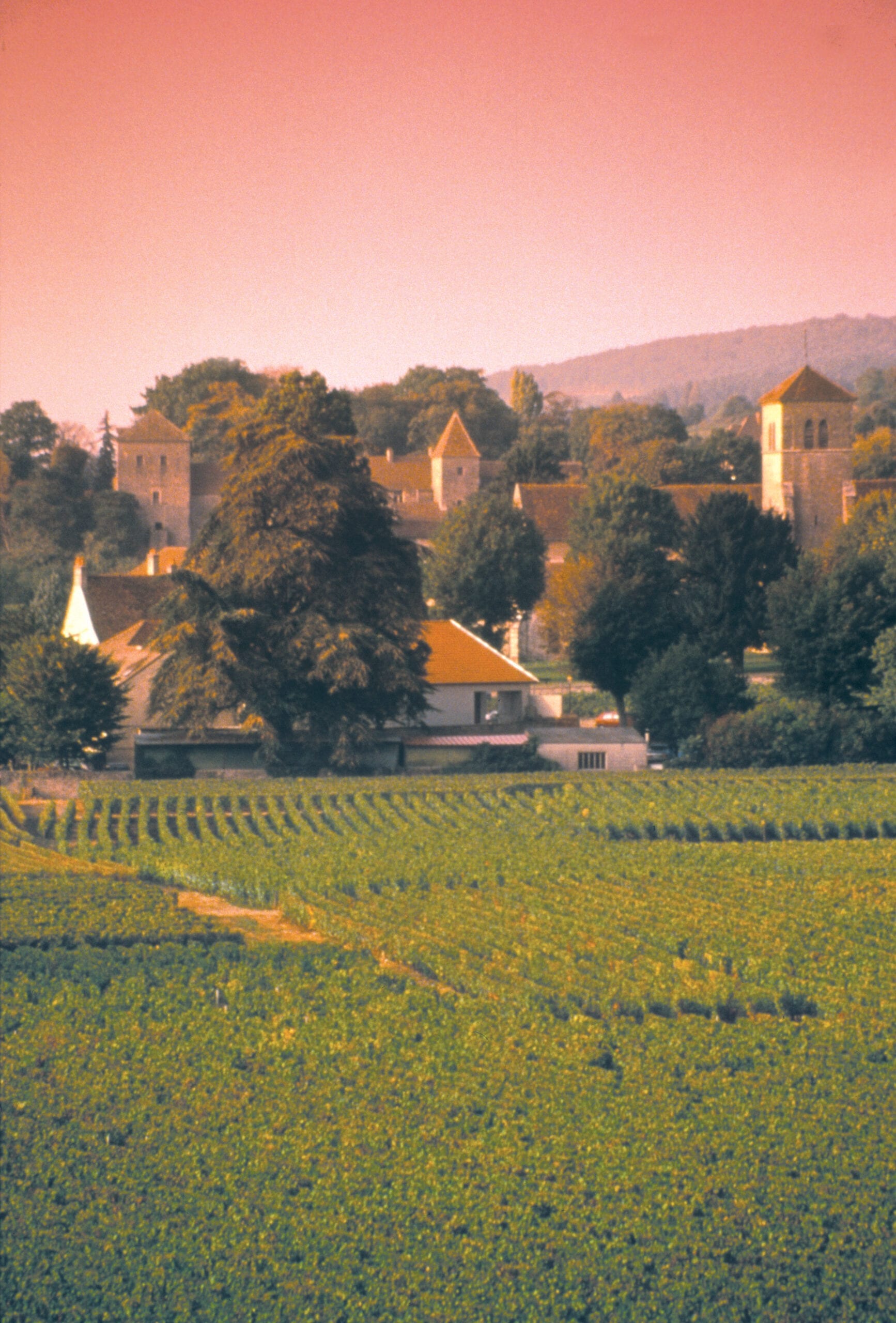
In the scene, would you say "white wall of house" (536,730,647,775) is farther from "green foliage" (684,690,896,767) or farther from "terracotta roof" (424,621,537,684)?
"terracotta roof" (424,621,537,684)

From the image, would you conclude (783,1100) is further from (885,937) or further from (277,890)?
(277,890)

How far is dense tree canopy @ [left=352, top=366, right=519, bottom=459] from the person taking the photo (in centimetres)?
13962

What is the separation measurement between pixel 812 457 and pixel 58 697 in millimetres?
57170

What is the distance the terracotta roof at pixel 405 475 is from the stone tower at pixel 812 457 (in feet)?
122

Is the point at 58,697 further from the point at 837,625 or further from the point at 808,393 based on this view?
the point at 808,393

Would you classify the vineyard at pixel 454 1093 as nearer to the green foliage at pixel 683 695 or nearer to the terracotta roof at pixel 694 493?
the green foliage at pixel 683 695

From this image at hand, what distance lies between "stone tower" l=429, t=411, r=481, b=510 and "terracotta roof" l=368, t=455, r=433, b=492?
195 inches

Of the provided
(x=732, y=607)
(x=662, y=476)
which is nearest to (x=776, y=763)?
(x=732, y=607)

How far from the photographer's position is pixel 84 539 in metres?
109

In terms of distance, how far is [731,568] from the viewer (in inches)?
2633

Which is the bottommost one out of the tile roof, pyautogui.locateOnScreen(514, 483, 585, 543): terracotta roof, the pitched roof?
the tile roof

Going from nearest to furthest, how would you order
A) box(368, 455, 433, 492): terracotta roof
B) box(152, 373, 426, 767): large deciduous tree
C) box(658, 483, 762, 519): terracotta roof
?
box(152, 373, 426, 767): large deciduous tree, box(658, 483, 762, 519): terracotta roof, box(368, 455, 433, 492): terracotta roof

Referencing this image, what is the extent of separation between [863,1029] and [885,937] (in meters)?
6.55

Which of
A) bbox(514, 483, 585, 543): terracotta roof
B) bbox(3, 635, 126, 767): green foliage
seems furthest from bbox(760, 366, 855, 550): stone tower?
bbox(3, 635, 126, 767): green foliage
